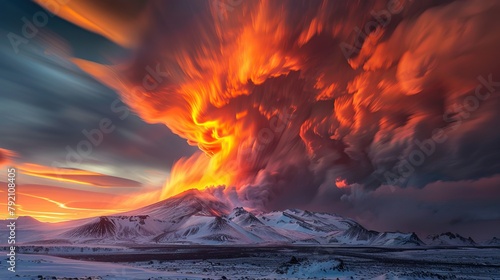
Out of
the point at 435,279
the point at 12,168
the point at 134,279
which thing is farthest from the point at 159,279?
the point at 435,279

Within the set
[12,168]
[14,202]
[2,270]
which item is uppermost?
[12,168]

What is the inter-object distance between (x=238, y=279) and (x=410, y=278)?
17841 mm

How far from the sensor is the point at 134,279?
3466cm

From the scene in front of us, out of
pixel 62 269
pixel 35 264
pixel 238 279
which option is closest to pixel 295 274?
pixel 238 279

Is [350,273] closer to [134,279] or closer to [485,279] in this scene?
[485,279]

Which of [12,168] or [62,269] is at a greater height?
[12,168]

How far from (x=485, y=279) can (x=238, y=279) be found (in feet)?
94.9

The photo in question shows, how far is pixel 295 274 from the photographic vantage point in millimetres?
45438

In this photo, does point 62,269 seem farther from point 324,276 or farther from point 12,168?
point 324,276

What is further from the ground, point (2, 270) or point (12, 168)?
point (12, 168)

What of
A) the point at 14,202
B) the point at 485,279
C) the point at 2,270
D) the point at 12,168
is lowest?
the point at 485,279

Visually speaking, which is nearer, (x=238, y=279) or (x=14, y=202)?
(x=14, y=202)

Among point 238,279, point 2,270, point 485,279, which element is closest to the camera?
point 2,270

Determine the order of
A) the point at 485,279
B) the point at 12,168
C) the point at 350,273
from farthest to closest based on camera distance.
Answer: the point at 350,273 → the point at 485,279 → the point at 12,168
